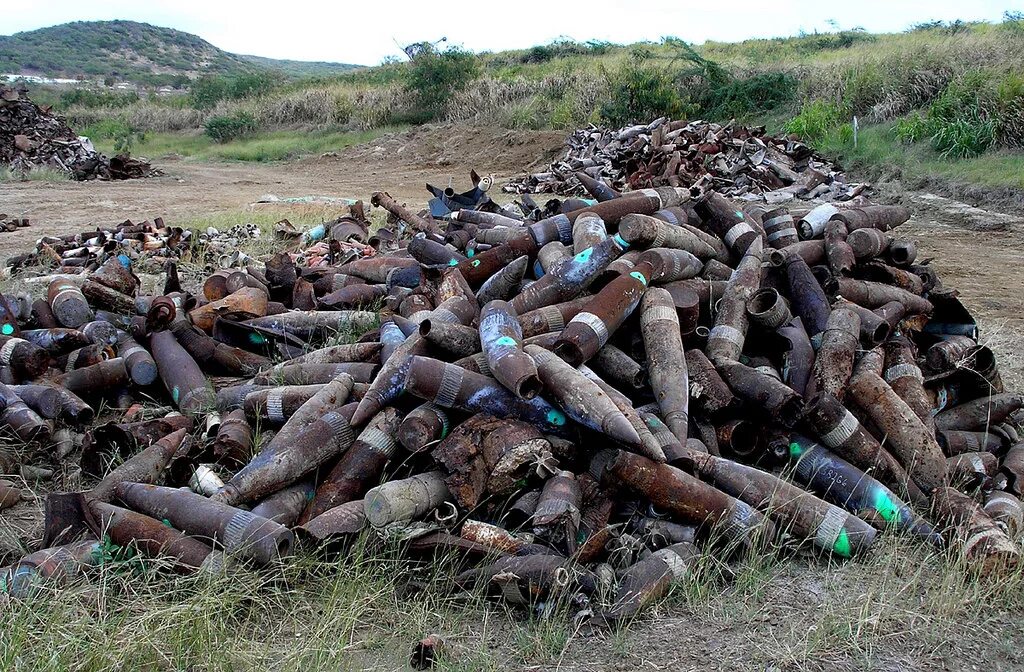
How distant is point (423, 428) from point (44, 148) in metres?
20.6

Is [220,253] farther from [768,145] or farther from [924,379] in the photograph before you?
[768,145]

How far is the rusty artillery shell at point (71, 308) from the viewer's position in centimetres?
562

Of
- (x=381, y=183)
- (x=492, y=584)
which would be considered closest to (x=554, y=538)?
(x=492, y=584)

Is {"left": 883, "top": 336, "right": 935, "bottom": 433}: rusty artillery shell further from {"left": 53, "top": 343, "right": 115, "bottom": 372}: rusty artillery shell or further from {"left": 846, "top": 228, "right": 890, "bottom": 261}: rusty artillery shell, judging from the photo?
{"left": 53, "top": 343, "right": 115, "bottom": 372}: rusty artillery shell

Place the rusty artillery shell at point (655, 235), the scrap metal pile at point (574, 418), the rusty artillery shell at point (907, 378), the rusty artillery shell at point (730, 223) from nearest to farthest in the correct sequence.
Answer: the scrap metal pile at point (574, 418)
the rusty artillery shell at point (907, 378)
the rusty artillery shell at point (655, 235)
the rusty artillery shell at point (730, 223)

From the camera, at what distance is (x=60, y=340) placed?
5.22 metres

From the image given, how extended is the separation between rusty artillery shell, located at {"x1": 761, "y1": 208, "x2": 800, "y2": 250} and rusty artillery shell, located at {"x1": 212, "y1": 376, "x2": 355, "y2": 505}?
10.5ft

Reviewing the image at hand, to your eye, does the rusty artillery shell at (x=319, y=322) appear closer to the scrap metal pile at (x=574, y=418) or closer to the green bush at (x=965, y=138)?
the scrap metal pile at (x=574, y=418)

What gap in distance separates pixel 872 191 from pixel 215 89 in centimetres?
3411

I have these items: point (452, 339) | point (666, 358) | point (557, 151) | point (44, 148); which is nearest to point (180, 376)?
point (452, 339)

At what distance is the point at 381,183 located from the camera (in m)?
19.1

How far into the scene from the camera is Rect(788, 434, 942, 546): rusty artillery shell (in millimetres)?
3273

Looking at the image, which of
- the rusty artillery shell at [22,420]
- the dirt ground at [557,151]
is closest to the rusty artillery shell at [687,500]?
the dirt ground at [557,151]

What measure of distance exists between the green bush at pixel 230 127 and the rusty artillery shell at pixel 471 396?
101 feet
